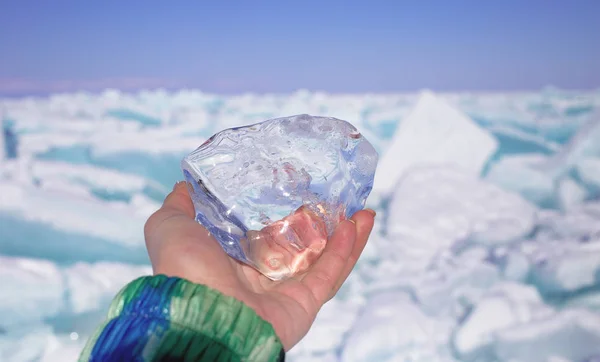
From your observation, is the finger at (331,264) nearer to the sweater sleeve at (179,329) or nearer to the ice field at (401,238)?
the sweater sleeve at (179,329)

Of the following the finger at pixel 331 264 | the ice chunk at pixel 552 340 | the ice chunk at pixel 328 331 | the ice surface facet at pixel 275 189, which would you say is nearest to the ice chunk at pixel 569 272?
the ice chunk at pixel 552 340

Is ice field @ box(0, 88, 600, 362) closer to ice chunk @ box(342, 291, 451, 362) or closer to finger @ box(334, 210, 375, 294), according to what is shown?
ice chunk @ box(342, 291, 451, 362)

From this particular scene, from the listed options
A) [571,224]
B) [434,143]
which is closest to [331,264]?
[571,224]

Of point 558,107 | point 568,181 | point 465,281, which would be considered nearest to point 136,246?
point 465,281

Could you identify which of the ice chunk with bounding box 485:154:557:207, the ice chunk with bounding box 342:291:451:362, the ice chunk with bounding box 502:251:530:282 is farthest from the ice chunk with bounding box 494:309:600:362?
the ice chunk with bounding box 485:154:557:207

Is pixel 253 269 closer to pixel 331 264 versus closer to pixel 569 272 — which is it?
pixel 331 264

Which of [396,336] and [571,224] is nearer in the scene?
[396,336]

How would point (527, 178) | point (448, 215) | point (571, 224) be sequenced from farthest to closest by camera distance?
point (527, 178) < point (448, 215) < point (571, 224)
